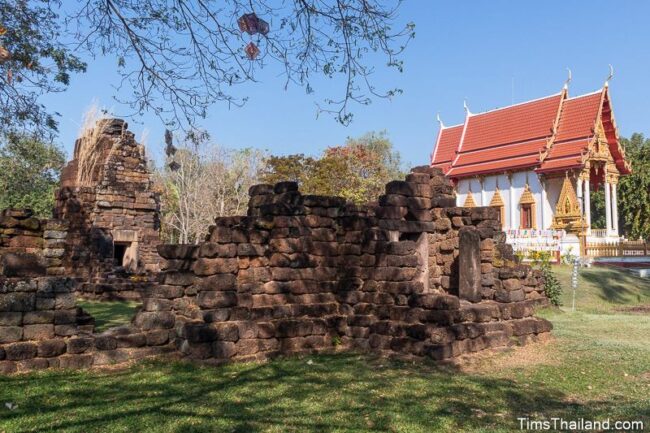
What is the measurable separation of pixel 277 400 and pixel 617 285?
18.9 m

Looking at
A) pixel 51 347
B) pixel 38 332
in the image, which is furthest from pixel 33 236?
pixel 51 347

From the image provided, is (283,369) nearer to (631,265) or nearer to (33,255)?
(33,255)

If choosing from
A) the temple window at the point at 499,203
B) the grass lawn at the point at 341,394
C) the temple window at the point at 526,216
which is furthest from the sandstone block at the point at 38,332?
the temple window at the point at 499,203

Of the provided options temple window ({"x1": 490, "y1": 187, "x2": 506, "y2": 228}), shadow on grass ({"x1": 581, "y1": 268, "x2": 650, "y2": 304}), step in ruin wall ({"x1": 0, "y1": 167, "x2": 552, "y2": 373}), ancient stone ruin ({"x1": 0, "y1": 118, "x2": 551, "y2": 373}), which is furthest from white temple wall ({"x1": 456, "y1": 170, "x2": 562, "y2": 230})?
step in ruin wall ({"x1": 0, "y1": 167, "x2": 552, "y2": 373})

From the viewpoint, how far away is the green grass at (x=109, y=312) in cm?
1132

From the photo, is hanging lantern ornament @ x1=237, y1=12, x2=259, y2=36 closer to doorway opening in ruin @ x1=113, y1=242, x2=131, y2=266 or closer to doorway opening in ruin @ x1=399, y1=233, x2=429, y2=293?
doorway opening in ruin @ x1=399, y1=233, x2=429, y2=293

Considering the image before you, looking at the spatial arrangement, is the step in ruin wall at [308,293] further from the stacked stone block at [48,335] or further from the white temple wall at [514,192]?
the white temple wall at [514,192]

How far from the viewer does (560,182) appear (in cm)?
3231

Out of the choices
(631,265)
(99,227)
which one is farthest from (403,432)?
(631,265)

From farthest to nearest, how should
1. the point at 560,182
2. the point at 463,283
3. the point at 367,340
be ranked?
the point at 560,182
the point at 463,283
the point at 367,340

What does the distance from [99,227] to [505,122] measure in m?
26.1

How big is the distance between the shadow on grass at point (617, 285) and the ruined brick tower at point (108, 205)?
1579cm

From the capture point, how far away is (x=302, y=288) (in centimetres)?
959

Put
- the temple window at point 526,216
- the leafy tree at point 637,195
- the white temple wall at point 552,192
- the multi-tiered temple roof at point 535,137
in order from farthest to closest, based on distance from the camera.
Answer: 1. the leafy tree at point 637,195
2. the temple window at point 526,216
3. the white temple wall at point 552,192
4. the multi-tiered temple roof at point 535,137
